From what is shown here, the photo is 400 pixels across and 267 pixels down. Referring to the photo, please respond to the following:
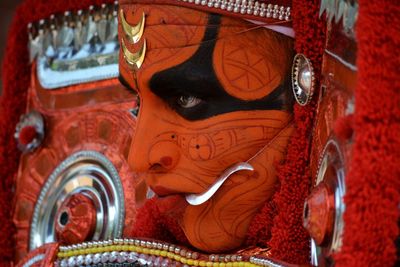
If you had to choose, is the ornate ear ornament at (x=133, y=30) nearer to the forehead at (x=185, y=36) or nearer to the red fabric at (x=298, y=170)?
the forehead at (x=185, y=36)

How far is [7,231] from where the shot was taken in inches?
70.4

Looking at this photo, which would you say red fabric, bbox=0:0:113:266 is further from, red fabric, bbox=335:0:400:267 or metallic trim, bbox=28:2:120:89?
red fabric, bbox=335:0:400:267

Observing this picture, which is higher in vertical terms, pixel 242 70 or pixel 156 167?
pixel 242 70

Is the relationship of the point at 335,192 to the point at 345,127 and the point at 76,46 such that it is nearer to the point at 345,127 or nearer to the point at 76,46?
the point at 345,127

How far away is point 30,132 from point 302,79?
708 mm

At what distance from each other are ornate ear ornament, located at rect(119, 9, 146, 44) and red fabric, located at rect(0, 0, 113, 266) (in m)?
0.45

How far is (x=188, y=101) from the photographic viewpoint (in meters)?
1.31

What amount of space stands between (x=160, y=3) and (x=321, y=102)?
0.28 m

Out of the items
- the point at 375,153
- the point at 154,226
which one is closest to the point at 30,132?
the point at 154,226

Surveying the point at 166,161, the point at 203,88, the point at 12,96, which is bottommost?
the point at 12,96

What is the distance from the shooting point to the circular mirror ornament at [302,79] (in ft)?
4.08

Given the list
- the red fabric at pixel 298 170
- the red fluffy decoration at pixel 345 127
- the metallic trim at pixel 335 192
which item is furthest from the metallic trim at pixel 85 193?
the red fluffy decoration at pixel 345 127

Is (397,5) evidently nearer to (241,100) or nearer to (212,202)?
(241,100)

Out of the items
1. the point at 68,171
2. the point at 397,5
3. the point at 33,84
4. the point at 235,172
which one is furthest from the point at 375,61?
the point at 33,84
